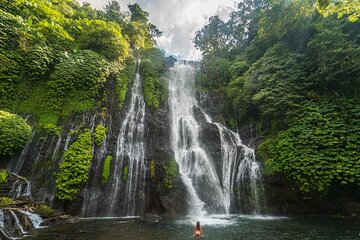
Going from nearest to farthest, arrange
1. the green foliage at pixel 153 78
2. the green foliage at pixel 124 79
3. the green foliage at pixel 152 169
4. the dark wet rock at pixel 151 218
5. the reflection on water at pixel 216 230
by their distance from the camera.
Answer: the reflection on water at pixel 216 230
the dark wet rock at pixel 151 218
the green foliage at pixel 152 169
the green foliage at pixel 124 79
the green foliage at pixel 153 78

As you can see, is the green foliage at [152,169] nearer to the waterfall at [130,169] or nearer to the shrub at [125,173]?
the waterfall at [130,169]

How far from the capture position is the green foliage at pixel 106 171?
43.7ft

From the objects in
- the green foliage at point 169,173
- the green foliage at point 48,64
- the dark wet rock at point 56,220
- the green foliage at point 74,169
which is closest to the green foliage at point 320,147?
the green foliage at point 169,173

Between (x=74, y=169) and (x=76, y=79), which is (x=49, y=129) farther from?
(x=76, y=79)

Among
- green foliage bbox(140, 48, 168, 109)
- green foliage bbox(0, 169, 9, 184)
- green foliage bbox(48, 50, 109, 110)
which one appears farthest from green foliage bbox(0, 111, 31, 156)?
green foliage bbox(140, 48, 168, 109)

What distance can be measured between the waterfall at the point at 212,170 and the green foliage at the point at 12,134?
9.49 metres

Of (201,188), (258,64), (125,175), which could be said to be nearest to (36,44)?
(125,175)

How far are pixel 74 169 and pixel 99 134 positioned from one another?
2.88 metres

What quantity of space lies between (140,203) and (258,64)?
15.5 m

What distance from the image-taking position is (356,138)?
1259 cm

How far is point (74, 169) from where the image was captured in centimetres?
1283

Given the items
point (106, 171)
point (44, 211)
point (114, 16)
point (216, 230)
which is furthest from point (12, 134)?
point (114, 16)

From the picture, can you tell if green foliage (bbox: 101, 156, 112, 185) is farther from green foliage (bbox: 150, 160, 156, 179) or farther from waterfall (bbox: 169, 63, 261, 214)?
waterfall (bbox: 169, 63, 261, 214)

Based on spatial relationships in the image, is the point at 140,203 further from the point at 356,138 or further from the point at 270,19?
the point at 270,19
